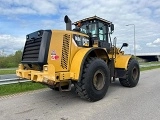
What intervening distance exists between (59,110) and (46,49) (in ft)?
5.48

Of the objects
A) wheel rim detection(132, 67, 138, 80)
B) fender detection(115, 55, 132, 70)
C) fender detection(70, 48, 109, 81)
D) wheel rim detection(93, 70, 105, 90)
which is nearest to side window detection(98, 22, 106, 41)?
fender detection(115, 55, 132, 70)

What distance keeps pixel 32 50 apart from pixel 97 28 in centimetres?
282

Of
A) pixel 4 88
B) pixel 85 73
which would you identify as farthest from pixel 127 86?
pixel 4 88

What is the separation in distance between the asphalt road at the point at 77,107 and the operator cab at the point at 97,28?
2.03 m

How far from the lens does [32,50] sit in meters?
6.50

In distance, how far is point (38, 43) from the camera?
6230 mm

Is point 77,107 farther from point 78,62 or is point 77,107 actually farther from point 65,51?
point 65,51

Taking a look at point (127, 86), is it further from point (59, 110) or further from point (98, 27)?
point (59, 110)

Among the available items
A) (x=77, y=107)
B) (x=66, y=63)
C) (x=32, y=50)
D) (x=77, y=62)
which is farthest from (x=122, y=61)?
(x=32, y=50)

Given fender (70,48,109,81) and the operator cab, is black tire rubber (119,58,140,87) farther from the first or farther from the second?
A: fender (70,48,109,81)

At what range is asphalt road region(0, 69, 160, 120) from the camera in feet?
17.2

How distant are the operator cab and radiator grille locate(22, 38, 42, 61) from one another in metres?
2.05

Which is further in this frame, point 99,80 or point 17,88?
point 17,88

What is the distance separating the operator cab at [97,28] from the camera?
26.5ft
